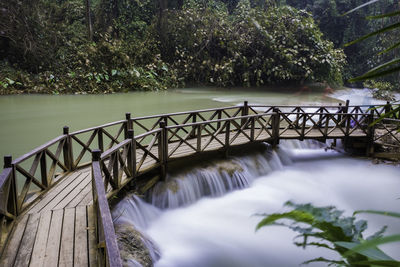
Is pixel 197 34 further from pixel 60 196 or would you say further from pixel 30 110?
pixel 60 196

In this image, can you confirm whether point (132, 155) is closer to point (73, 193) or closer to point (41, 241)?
point (73, 193)

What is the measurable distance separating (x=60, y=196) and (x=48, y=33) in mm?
22365

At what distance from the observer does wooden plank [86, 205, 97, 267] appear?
156 inches

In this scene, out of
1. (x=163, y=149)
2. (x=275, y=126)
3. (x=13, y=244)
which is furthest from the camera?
(x=275, y=126)

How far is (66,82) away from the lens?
22.5m

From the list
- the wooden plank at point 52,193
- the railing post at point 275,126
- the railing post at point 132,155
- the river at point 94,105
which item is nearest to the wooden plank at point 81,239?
the wooden plank at point 52,193

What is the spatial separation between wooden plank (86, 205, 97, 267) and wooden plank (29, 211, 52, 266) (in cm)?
54

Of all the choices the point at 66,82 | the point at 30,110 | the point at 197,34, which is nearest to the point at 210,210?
the point at 30,110

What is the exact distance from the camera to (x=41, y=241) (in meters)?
4.36

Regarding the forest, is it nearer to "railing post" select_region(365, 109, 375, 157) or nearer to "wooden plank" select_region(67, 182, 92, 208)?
"railing post" select_region(365, 109, 375, 157)

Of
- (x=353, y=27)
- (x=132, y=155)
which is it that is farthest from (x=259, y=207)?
(x=353, y=27)

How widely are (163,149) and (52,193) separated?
289 cm

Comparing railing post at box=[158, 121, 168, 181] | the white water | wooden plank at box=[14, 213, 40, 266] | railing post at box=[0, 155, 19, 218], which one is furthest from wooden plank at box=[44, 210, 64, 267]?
railing post at box=[158, 121, 168, 181]

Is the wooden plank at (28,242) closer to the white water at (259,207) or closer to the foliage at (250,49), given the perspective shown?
the white water at (259,207)
